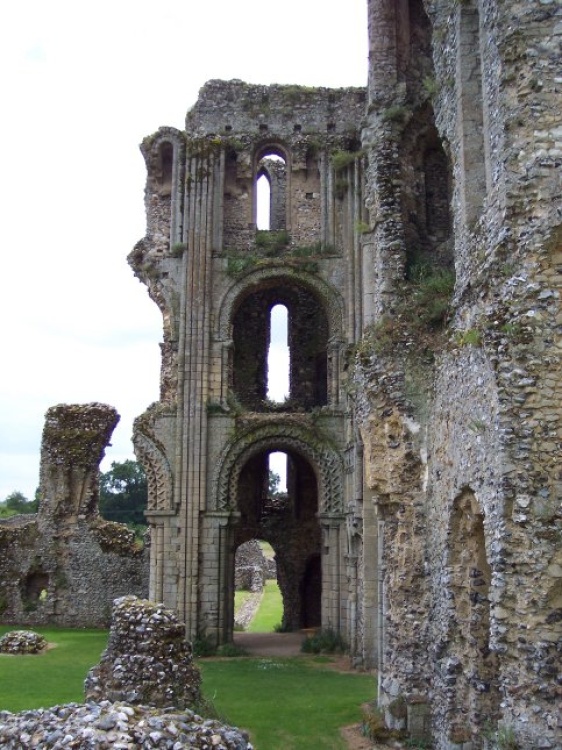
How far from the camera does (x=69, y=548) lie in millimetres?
25438

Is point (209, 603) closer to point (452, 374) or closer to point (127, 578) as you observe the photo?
point (127, 578)

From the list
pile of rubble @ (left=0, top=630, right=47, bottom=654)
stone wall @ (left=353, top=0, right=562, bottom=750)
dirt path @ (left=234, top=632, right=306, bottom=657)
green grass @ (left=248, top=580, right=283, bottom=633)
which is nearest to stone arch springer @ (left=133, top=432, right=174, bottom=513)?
pile of rubble @ (left=0, top=630, right=47, bottom=654)

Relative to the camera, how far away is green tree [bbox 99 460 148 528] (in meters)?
52.6

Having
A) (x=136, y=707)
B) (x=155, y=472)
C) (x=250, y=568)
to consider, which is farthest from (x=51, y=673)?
(x=250, y=568)

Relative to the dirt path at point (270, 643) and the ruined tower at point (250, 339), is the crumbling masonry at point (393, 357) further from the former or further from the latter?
the dirt path at point (270, 643)

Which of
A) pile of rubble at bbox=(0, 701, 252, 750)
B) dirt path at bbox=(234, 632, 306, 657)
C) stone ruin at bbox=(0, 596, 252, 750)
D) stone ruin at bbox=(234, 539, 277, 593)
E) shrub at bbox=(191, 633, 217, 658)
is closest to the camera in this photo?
pile of rubble at bbox=(0, 701, 252, 750)

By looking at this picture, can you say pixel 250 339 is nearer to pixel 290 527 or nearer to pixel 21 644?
pixel 290 527

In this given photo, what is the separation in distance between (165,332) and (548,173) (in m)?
15.0

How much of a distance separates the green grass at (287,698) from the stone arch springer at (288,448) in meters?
3.63

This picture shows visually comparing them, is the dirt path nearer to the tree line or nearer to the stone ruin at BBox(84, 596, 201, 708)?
the stone ruin at BBox(84, 596, 201, 708)

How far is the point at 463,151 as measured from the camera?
1007 cm

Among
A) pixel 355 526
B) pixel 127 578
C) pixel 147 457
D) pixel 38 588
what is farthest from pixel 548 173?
pixel 38 588

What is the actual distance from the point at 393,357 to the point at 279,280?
10.8 meters

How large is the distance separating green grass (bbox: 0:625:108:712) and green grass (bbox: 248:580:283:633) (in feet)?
16.3
